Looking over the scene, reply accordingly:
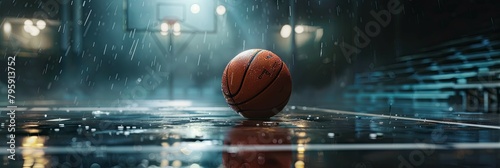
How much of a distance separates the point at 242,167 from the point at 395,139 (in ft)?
4.24

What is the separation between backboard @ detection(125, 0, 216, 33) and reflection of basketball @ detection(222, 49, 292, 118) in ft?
38.8

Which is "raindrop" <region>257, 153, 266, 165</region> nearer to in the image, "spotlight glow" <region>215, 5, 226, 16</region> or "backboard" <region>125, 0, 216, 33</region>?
"backboard" <region>125, 0, 216, 33</region>

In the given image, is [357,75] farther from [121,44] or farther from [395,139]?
[395,139]

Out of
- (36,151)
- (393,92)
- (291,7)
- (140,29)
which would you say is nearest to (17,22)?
(140,29)

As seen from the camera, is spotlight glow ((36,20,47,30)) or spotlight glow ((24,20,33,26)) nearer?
spotlight glow ((36,20,47,30))

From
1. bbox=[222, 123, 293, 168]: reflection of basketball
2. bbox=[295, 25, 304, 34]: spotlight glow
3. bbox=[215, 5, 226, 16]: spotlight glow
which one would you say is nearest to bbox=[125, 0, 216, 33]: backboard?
bbox=[215, 5, 226, 16]: spotlight glow

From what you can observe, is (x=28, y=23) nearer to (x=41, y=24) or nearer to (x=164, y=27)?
(x=41, y=24)
